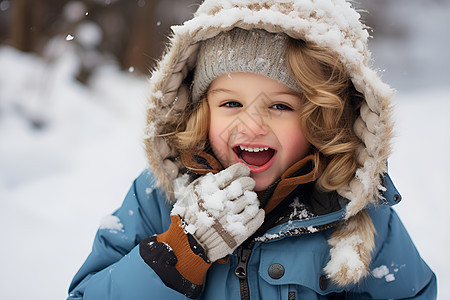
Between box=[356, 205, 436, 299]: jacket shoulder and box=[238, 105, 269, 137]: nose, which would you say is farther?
box=[356, 205, 436, 299]: jacket shoulder

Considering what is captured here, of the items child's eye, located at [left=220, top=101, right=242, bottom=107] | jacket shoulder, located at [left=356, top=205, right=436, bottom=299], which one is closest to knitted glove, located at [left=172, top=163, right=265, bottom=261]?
child's eye, located at [left=220, top=101, right=242, bottom=107]

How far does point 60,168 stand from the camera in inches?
157

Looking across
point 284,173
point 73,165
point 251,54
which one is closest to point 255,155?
point 284,173

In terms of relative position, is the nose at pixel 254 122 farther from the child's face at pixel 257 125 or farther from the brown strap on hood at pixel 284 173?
the brown strap on hood at pixel 284 173

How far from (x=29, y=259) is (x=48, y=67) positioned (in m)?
3.66

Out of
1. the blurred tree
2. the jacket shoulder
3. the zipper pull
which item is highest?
the blurred tree

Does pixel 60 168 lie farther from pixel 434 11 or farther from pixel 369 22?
pixel 434 11

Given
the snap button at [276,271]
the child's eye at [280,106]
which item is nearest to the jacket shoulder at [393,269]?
the snap button at [276,271]

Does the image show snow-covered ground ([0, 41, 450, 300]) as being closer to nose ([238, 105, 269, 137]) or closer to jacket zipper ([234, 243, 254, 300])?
nose ([238, 105, 269, 137])

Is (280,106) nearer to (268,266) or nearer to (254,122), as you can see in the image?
(254,122)

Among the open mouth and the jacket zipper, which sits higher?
the open mouth

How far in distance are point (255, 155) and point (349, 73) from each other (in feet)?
1.46

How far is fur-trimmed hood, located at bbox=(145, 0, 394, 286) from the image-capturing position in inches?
50.3

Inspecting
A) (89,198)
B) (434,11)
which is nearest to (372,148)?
(89,198)
